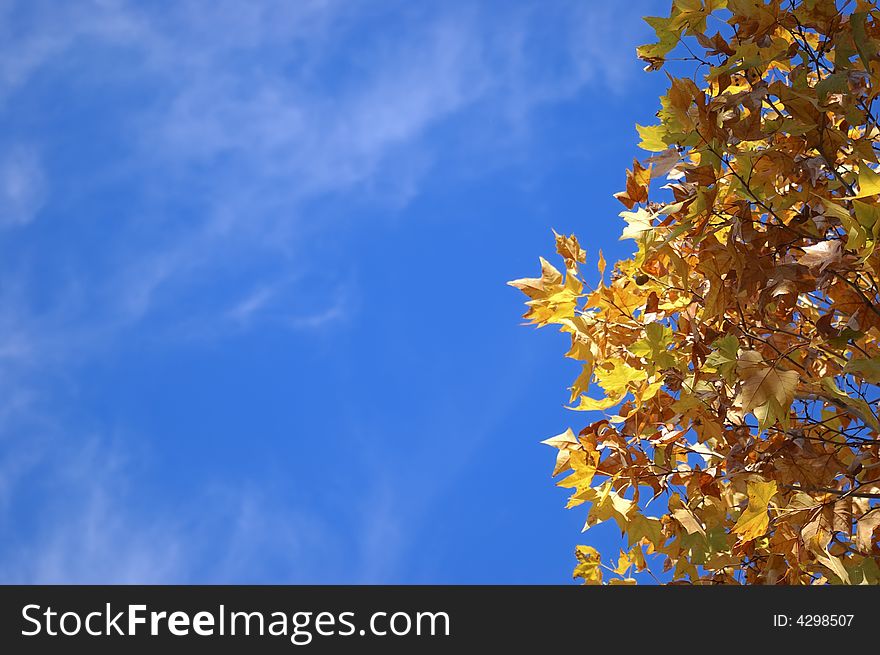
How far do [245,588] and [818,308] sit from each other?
2119mm

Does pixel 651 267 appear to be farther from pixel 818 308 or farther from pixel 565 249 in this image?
pixel 818 308

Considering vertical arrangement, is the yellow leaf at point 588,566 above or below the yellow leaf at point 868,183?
below

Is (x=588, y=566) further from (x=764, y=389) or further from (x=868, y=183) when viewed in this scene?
(x=868, y=183)

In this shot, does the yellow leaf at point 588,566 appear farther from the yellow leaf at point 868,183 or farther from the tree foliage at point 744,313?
the yellow leaf at point 868,183

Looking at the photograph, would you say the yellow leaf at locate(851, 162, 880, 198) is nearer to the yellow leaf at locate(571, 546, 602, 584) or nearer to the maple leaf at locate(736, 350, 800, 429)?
the maple leaf at locate(736, 350, 800, 429)

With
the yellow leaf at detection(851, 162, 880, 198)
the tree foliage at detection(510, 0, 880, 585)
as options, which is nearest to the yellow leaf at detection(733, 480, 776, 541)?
the tree foliage at detection(510, 0, 880, 585)

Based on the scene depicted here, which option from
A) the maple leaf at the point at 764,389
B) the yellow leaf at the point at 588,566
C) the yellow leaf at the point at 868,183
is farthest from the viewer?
the yellow leaf at the point at 588,566

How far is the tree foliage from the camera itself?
8.13 feet

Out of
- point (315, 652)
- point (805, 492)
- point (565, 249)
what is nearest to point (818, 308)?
point (805, 492)

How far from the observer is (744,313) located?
2.94 meters

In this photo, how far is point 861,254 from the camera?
2.32m

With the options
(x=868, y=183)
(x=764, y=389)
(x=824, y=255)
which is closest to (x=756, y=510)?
(x=764, y=389)

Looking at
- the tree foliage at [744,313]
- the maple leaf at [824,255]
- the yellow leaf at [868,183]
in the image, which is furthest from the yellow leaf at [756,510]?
the yellow leaf at [868,183]

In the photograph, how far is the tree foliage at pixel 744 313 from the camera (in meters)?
2.48
